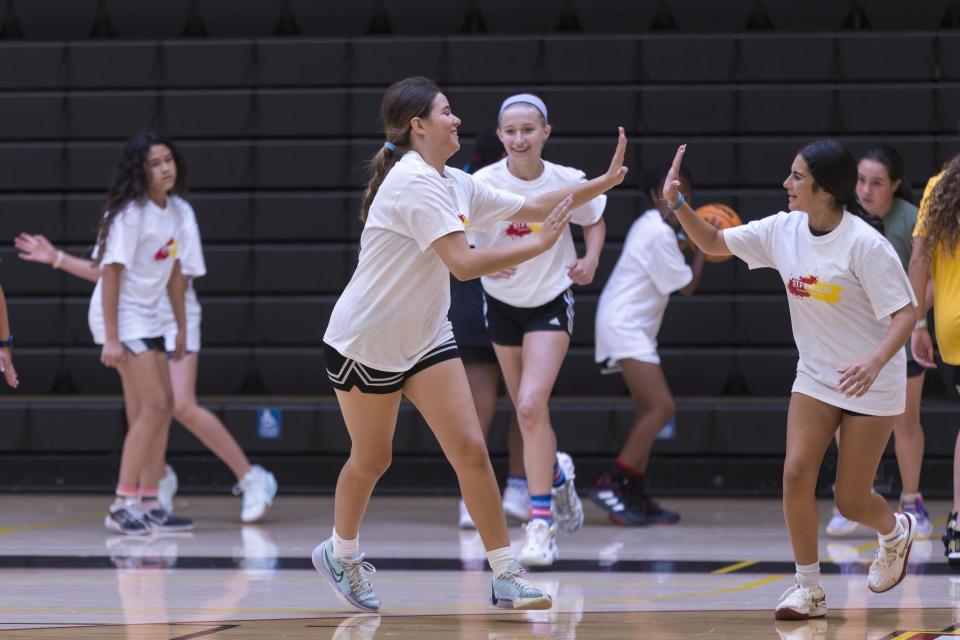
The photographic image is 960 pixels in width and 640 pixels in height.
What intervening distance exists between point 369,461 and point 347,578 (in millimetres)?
346

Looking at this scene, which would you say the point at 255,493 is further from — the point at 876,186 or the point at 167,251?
the point at 876,186

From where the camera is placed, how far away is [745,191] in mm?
7512

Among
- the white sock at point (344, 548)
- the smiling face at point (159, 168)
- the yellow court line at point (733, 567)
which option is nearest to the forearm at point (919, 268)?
the yellow court line at point (733, 567)

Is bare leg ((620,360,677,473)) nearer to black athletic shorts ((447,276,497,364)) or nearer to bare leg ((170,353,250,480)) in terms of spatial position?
black athletic shorts ((447,276,497,364))

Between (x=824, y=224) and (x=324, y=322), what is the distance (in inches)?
162

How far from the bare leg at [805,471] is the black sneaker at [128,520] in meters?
3.04

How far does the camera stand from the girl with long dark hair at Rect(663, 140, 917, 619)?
378cm

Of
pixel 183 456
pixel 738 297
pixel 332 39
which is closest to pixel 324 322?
pixel 183 456

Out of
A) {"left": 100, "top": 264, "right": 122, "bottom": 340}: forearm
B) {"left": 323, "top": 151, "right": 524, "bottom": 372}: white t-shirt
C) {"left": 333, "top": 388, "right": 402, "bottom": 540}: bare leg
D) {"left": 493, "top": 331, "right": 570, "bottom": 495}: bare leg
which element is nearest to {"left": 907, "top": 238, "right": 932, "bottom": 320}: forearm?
{"left": 493, "top": 331, "right": 570, "bottom": 495}: bare leg

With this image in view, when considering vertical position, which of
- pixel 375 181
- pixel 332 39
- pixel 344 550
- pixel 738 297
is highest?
pixel 332 39

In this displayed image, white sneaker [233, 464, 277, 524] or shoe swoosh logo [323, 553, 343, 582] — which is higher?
Answer: shoe swoosh logo [323, 553, 343, 582]

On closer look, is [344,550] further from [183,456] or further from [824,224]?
[183,456]

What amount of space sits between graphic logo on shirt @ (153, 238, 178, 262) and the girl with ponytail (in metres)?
2.28

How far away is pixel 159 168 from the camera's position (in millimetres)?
5938
